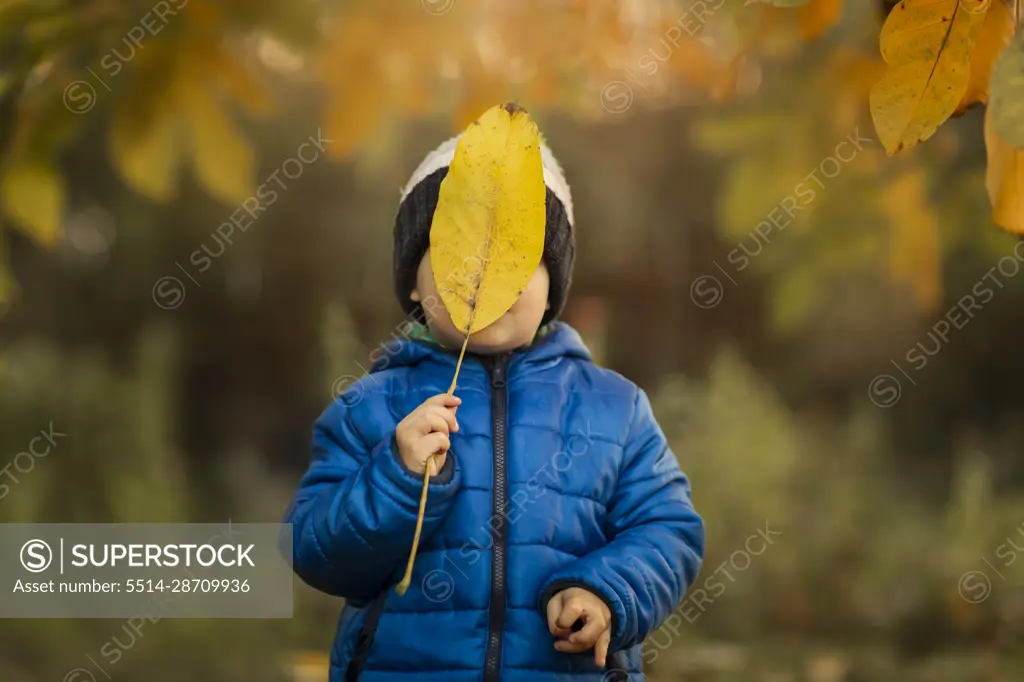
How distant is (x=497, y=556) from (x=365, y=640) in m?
0.18

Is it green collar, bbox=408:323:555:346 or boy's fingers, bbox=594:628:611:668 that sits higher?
green collar, bbox=408:323:555:346

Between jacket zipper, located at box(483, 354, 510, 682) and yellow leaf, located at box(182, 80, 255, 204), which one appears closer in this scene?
jacket zipper, located at box(483, 354, 510, 682)

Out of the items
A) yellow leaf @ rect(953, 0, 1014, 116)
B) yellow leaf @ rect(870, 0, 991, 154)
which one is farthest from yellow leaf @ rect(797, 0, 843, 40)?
yellow leaf @ rect(870, 0, 991, 154)

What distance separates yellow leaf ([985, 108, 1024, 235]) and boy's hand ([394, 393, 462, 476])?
68cm

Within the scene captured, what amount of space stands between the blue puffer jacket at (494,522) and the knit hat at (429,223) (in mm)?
90

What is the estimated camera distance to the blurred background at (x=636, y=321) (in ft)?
7.86

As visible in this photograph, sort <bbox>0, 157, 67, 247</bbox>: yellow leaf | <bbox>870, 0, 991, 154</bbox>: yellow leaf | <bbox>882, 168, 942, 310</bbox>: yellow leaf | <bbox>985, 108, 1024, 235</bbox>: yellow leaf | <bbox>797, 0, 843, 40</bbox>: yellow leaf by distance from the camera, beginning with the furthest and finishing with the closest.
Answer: <bbox>882, 168, 942, 310</bbox>: yellow leaf → <bbox>0, 157, 67, 247</bbox>: yellow leaf → <bbox>797, 0, 843, 40</bbox>: yellow leaf → <bbox>985, 108, 1024, 235</bbox>: yellow leaf → <bbox>870, 0, 991, 154</bbox>: yellow leaf

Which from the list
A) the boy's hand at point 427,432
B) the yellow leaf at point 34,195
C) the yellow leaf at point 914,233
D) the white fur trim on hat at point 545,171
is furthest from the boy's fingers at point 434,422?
the yellow leaf at point 914,233

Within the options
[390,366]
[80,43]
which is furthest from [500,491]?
[80,43]

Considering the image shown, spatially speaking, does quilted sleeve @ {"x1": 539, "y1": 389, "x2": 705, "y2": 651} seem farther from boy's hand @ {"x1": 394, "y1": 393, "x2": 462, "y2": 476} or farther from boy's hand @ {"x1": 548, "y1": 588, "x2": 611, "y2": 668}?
boy's hand @ {"x1": 394, "y1": 393, "x2": 462, "y2": 476}

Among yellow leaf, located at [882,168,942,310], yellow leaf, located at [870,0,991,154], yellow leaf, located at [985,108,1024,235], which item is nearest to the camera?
yellow leaf, located at [870,0,991,154]

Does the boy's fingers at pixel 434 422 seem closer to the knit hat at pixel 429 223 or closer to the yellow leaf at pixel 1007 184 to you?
the knit hat at pixel 429 223

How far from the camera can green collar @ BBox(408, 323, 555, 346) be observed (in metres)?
1.34

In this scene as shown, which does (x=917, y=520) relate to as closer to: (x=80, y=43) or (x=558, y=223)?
(x=558, y=223)
